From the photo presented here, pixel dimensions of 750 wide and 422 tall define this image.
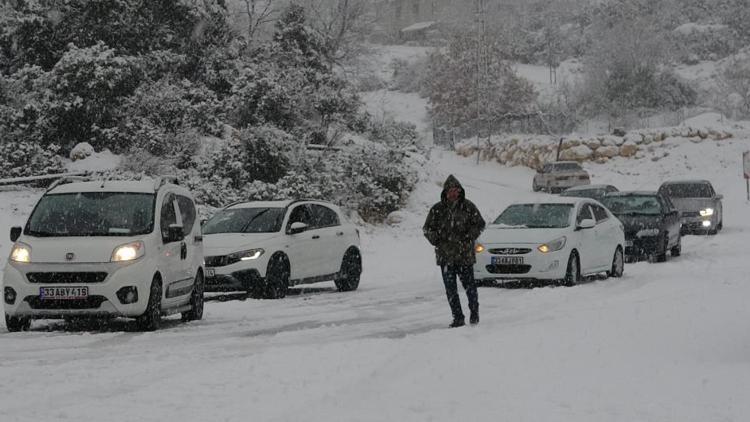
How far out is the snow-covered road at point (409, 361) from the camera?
7250mm

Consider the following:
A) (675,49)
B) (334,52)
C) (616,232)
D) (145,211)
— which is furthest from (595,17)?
(145,211)

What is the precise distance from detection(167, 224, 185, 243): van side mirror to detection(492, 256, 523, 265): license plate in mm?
6539

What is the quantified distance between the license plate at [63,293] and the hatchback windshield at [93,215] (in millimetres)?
913

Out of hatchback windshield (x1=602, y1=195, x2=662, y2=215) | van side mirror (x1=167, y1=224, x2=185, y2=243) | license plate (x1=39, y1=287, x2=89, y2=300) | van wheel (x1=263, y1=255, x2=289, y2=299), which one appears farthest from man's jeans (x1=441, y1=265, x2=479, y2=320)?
hatchback windshield (x1=602, y1=195, x2=662, y2=215)

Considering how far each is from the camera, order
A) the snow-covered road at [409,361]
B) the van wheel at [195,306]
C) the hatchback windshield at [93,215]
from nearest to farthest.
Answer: the snow-covered road at [409,361] < the hatchback windshield at [93,215] < the van wheel at [195,306]

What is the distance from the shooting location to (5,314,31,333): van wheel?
12.2m

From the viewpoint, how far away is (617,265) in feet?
66.6

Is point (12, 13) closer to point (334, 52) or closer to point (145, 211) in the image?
point (334, 52)

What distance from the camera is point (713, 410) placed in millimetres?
7141

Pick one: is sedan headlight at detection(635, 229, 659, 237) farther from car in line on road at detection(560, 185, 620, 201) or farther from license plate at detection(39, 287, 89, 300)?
license plate at detection(39, 287, 89, 300)

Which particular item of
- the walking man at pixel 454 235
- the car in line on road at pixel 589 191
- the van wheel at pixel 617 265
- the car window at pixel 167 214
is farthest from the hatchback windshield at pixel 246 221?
the car in line on road at pixel 589 191

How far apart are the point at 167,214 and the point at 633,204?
14280mm

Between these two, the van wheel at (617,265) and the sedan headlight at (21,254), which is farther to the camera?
the van wheel at (617,265)

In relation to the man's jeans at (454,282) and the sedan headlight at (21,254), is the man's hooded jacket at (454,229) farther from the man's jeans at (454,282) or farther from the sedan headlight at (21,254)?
the sedan headlight at (21,254)
